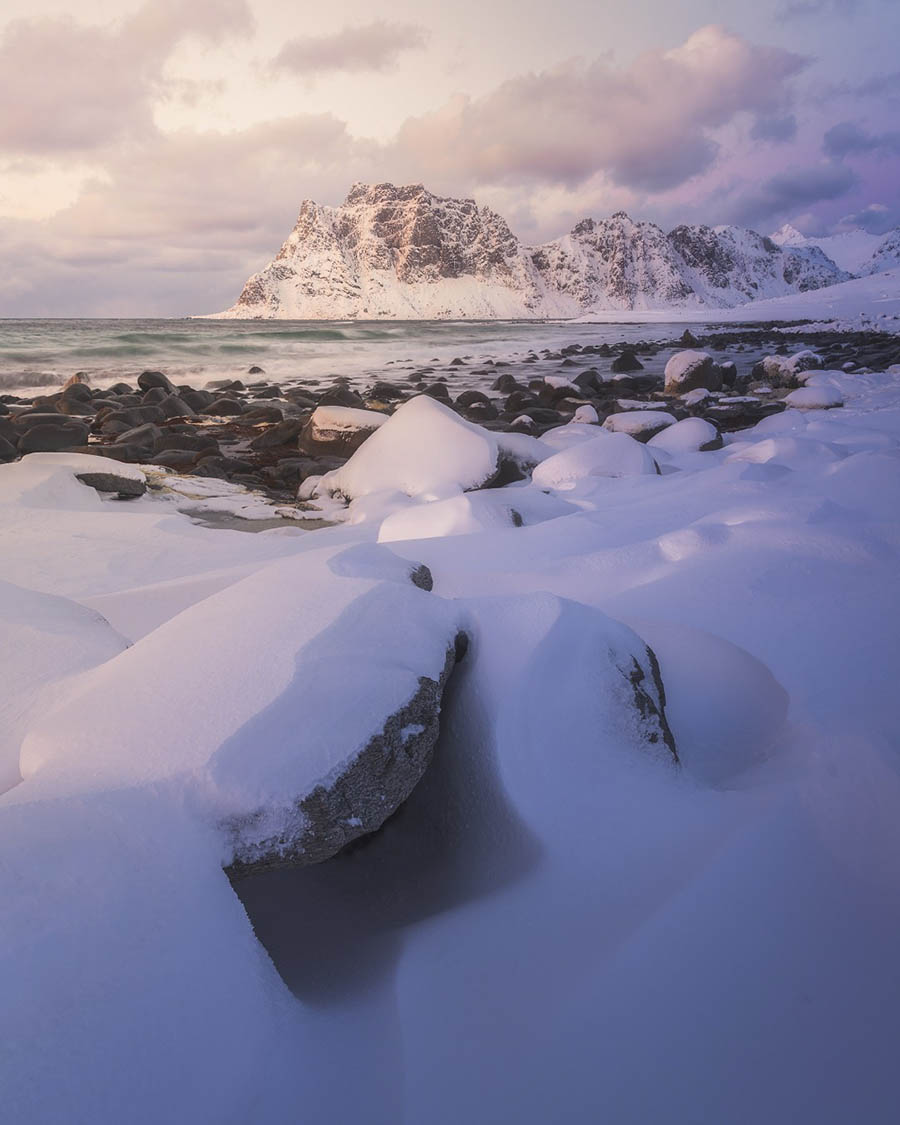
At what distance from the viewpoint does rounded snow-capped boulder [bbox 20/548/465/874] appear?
1162 mm

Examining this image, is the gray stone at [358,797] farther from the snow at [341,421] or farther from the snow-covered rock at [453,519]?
the snow at [341,421]

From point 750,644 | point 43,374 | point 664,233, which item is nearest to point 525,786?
point 750,644

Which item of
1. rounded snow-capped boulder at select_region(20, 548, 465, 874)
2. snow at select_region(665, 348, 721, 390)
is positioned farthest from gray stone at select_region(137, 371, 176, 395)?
rounded snow-capped boulder at select_region(20, 548, 465, 874)

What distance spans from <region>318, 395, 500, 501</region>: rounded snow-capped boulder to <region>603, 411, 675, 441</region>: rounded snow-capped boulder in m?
2.91

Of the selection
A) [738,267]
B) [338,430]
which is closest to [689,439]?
[338,430]

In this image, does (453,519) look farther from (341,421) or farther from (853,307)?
(853,307)

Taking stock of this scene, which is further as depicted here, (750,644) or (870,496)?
(870,496)

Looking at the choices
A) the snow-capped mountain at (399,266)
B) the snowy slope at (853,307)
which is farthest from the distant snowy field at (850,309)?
the snow-capped mountain at (399,266)

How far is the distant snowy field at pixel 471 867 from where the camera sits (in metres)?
0.90

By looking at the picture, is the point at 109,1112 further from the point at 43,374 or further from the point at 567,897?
the point at 43,374

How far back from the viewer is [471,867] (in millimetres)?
1328

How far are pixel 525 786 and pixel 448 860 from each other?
225mm

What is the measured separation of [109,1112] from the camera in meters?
0.79

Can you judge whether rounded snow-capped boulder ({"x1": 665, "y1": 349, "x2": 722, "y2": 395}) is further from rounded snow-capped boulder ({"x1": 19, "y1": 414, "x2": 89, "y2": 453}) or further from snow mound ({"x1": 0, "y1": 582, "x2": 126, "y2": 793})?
snow mound ({"x1": 0, "y1": 582, "x2": 126, "y2": 793})
